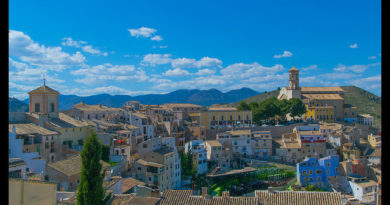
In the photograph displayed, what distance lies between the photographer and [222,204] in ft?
→ 30.8

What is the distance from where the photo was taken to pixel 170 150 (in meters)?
20.1

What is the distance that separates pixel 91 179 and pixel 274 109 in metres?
28.5

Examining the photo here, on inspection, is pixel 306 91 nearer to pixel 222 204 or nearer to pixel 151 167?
pixel 151 167

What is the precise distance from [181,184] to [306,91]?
30223 millimetres

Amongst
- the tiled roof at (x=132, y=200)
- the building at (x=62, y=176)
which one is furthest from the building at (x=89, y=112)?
the tiled roof at (x=132, y=200)

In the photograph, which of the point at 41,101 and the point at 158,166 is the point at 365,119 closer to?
the point at 158,166

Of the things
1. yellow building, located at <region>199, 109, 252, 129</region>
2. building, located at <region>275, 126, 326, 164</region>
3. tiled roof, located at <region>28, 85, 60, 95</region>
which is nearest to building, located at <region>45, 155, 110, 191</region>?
tiled roof, located at <region>28, 85, 60, 95</region>

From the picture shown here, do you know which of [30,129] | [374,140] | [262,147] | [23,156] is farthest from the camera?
[374,140]

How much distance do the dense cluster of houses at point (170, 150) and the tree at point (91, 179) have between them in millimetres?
981

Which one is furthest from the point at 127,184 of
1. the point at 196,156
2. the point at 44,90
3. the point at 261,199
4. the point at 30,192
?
the point at 30,192

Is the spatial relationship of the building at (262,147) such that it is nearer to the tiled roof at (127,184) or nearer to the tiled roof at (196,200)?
the tiled roof at (127,184)

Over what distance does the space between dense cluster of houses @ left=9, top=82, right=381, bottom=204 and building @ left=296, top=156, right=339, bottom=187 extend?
0.07m

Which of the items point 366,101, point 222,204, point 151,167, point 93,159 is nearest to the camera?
point 93,159
